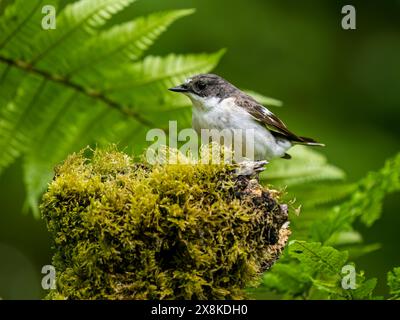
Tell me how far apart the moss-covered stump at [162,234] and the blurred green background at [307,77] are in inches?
178

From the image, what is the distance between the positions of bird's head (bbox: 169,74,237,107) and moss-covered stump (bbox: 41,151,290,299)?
2.24 m

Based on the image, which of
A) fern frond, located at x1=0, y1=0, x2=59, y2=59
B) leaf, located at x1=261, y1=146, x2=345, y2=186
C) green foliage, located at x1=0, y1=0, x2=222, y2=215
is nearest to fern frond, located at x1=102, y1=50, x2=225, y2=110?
green foliage, located at x1=0, y1=0, x2=222, y2=215

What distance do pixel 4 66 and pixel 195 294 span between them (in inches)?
114

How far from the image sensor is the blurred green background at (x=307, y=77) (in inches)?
295

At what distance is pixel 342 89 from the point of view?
8719 mm

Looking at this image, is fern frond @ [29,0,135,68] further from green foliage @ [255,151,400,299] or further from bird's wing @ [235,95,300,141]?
green foliage @ [255,151,400,299]

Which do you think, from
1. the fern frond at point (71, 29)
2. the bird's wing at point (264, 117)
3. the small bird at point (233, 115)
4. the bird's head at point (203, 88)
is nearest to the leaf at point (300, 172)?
the small bird at point (233, 115)

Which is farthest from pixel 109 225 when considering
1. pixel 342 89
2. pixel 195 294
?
pixel 342 89

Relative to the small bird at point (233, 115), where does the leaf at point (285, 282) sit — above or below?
below

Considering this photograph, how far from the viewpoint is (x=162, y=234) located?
2615 millimetres

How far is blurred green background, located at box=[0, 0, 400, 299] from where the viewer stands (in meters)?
7.49

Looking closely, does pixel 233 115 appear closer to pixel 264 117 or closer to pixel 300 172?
pixel 264 117

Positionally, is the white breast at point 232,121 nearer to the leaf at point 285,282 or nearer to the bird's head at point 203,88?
the bird's head at point 203,88
